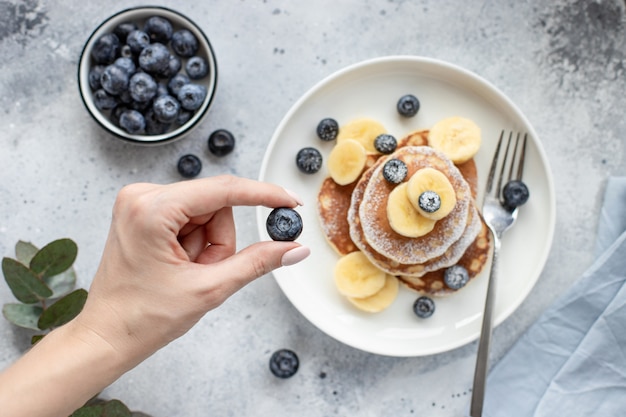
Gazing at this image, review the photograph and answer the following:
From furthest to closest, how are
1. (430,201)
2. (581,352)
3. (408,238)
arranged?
1. (581,352)
2. (408,238)
3. (430,201)

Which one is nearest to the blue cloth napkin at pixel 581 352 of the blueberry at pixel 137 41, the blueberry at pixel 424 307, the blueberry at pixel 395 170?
the blueberry at pixel 424 307

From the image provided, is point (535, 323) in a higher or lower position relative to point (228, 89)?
lower

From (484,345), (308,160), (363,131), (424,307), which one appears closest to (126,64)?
(308,160)

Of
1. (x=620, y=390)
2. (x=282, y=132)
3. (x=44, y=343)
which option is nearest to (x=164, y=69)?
(x=282, y=132)

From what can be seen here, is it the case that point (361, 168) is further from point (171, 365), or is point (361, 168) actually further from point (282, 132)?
point (171, 365)

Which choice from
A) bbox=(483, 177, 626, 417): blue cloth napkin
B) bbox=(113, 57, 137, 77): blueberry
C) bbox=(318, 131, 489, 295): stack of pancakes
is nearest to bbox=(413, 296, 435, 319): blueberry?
bbox=(318, 131, 489, 295): stack of pancakes

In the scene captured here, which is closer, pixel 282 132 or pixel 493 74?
pixel 282 132

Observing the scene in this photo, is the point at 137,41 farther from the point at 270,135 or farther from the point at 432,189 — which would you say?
the point at 432,189
